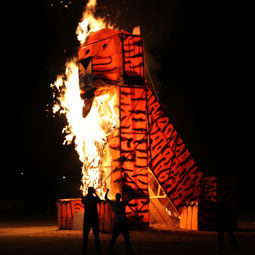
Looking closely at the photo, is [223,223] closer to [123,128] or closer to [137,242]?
[137,242]

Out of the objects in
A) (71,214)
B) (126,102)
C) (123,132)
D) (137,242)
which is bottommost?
(137,242)

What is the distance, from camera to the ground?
1563 centimetres

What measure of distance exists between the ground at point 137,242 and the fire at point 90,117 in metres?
3.42

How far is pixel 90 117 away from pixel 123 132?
9.14ft

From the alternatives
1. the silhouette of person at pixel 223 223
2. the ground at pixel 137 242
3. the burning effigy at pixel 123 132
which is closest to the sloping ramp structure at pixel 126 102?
the burning effigy at pixel 123 132

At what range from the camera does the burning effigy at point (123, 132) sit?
2294cm

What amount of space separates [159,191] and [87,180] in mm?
3583

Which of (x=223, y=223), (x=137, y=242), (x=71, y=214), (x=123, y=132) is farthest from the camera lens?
(x=71, y=214)

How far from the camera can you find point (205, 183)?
79.1 feet

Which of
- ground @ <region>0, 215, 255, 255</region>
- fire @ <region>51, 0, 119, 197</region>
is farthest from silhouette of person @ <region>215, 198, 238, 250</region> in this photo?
fire @ <region>51, 0, 119, 197</region>

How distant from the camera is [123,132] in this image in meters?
22.9

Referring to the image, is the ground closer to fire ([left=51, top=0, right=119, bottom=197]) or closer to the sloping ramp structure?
the sloping ramp structure

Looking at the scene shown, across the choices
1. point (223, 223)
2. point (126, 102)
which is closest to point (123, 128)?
point (126, 102)

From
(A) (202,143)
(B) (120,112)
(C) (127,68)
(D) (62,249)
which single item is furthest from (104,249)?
(A) (202,143)
